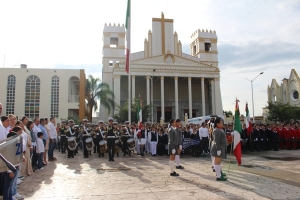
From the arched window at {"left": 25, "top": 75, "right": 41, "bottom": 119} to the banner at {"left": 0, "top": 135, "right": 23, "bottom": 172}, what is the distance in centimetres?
3318

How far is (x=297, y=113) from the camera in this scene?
40344 millimetres

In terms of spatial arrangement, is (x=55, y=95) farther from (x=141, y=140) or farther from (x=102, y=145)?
(x=102, y=145)

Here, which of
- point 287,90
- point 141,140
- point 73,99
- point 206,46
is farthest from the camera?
point 206,46

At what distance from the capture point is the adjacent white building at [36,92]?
3603cm

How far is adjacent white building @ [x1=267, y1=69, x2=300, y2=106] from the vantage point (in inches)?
→ 1912

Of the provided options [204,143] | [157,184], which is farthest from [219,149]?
[204,143]

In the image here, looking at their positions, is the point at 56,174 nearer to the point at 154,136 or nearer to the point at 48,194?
the point at 48,194

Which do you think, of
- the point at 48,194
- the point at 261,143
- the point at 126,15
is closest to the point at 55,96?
the point at 126,15

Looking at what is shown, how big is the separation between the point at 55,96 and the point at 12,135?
3277 centimetres

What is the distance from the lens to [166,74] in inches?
1750

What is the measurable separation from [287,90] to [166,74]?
2420 cm

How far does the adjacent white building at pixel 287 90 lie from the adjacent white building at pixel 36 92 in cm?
3804

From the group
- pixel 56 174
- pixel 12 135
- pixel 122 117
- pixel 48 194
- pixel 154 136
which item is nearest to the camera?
pixel 12 135

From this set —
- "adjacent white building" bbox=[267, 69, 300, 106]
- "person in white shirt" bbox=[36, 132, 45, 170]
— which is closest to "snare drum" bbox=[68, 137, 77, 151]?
"person in white shirt" bbox=[36, 132, 45, 170]
